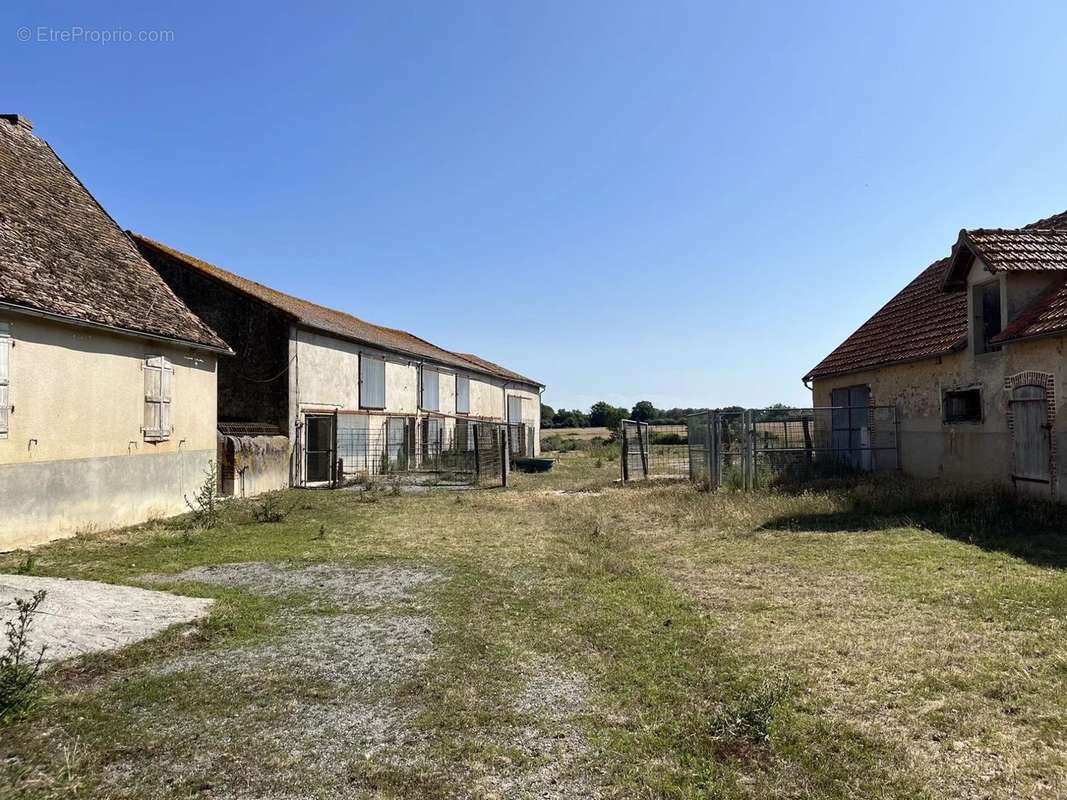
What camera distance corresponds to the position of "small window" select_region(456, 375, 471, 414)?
29291 mm

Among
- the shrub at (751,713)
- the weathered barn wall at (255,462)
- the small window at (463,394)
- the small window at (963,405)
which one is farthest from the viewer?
the small window at (463,394)

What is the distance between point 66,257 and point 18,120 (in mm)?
5818

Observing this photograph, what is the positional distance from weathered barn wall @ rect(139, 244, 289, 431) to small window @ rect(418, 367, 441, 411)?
7.56 m

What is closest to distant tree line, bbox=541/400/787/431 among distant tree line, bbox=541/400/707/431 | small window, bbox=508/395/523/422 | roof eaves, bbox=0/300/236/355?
distant tree line, bbox=541/400/707/431

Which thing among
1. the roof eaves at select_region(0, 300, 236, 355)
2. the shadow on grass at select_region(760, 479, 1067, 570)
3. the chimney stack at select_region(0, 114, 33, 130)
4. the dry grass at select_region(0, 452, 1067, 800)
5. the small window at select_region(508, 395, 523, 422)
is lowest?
the dry grass at select_region(0, 452, 1067, 800)

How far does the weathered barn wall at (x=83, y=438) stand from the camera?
9.38 meters

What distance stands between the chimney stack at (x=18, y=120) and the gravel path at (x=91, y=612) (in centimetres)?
1254

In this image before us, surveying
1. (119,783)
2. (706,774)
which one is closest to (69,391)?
(119,783)

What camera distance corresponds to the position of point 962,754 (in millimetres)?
3352

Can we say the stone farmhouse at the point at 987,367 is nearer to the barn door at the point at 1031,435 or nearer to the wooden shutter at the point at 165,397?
the barn door at the point at 1031,435

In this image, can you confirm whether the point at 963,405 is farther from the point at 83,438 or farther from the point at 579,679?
the point at 83,438

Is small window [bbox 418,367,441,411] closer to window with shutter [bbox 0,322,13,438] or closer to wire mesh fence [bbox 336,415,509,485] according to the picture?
wire mesh fence [bbox 336,415,509,485]

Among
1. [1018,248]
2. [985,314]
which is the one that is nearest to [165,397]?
[985,314]

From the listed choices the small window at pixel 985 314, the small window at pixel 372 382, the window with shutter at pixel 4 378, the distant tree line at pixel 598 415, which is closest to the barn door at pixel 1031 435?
the small window at pixel 985 314
